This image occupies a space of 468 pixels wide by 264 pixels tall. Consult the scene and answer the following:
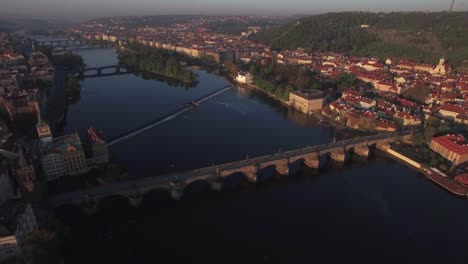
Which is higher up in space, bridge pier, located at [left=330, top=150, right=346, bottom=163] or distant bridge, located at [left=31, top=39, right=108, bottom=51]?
bridge pier, located at [left=330, top=150, right=346, bottom=163]

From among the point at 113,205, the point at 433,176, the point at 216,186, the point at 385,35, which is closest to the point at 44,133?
the point at 113,205

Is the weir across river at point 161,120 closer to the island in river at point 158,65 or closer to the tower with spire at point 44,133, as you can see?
the tower with spire at point 44,133

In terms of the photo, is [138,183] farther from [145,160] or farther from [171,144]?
[171,144]

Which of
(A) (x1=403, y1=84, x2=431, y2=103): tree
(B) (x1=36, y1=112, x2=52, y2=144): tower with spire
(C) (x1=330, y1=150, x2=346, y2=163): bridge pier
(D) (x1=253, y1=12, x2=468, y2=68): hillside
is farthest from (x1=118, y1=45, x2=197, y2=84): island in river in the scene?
(D) (x1=253, y1=12, x2=468, y2=68): hillside

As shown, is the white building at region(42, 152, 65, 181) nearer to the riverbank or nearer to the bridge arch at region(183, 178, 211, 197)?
the bridge arch at region(183, 178, 211, 197)

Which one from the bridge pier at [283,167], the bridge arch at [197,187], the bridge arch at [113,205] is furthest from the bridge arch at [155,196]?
the bridge pier at [283,167]
